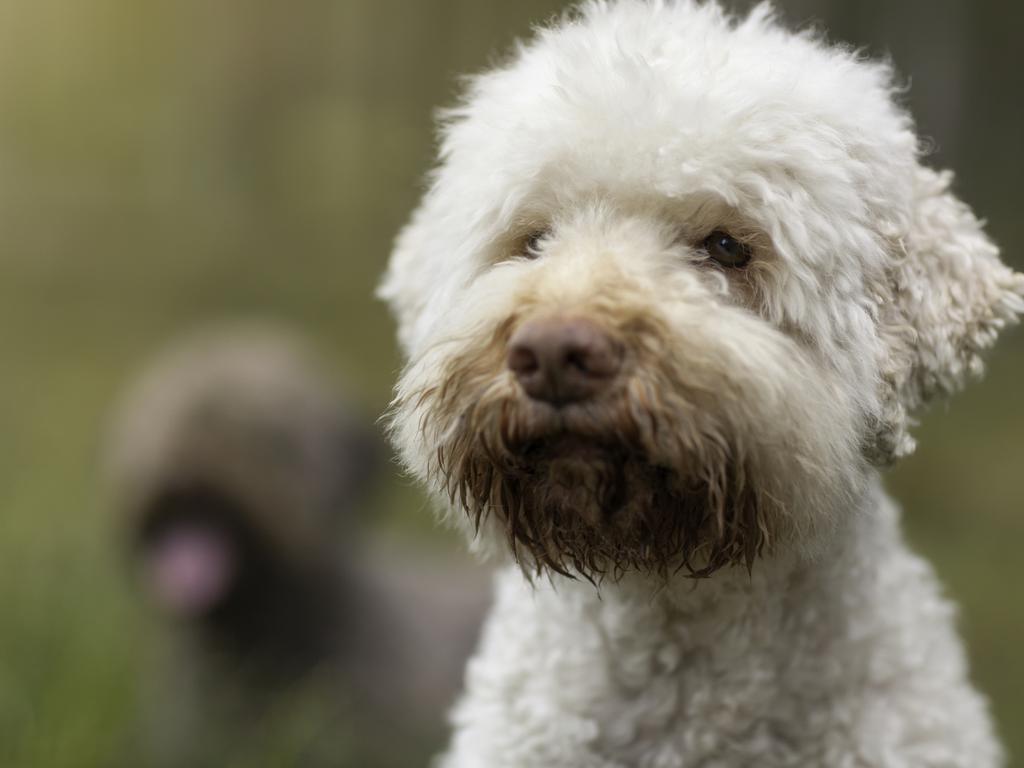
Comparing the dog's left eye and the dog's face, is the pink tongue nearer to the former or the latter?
the dog's face

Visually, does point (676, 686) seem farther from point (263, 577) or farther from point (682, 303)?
point (263, 577)

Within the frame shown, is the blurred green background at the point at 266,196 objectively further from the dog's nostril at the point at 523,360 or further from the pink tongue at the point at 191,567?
the dog's nostril at the point at 523,360

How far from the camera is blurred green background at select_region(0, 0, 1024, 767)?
4.67m

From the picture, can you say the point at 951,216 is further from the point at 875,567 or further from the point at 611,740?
the point at 611,740

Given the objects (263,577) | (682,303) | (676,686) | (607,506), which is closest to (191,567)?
(263,577)

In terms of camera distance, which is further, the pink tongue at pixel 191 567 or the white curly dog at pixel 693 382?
the pink tongue at pixel 191 567

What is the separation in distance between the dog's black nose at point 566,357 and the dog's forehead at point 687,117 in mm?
279

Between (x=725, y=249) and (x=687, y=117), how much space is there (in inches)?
8.0

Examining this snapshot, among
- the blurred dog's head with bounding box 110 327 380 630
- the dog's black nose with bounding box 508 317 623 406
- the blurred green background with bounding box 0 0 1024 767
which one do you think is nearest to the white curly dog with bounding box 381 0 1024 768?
the dog's black nose with bounding box 508 317 623 406

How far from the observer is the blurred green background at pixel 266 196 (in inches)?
184

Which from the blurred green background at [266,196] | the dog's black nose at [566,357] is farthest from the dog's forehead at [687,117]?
the blurred green background at [266,196]

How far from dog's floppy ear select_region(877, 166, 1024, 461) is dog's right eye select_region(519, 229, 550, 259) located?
1.68 ft

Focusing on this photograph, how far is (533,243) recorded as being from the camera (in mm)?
1987

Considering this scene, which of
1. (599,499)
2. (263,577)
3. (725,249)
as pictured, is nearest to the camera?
(599,499)
